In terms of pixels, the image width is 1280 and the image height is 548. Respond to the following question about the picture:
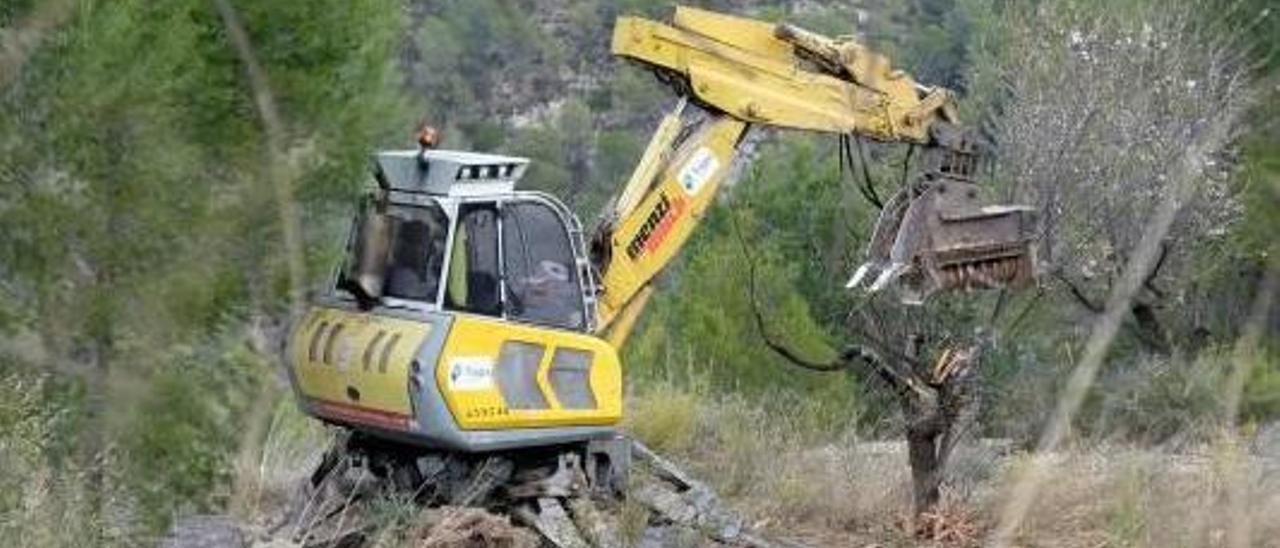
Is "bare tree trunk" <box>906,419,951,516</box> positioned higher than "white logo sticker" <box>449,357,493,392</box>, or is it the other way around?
"white logo sticker" <box>449,357,493,392</box>

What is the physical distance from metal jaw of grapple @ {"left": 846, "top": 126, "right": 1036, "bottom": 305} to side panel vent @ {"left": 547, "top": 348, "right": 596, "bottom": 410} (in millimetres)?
1605

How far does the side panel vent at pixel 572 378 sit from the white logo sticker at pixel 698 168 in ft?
4.43

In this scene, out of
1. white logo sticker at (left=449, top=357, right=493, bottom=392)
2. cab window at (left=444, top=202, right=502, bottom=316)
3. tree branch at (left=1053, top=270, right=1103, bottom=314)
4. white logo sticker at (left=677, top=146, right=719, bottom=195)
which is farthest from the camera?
tree branch at (left=1053, top=270, right=1103, bottom=314)

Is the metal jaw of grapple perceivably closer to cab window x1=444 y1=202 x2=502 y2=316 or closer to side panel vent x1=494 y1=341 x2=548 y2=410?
side panel vent x1=494 y1=341 x2=548 y2=410

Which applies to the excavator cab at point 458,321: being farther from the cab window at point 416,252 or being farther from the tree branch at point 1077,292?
the tree branch at point 1077,292

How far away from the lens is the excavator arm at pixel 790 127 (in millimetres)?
10633

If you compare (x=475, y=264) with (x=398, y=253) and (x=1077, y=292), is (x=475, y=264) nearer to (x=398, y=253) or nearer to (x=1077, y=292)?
(x=398, y=253)

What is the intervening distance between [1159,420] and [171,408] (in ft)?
40.2

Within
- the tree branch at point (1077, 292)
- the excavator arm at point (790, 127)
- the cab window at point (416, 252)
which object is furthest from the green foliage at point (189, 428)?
the tree branch at point (1077, 292)

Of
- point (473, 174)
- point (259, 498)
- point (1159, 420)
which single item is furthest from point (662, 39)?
point (1159, 420)

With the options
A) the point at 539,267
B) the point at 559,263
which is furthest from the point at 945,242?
the point at 539,267

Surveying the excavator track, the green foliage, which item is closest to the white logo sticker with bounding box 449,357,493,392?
the excavator track

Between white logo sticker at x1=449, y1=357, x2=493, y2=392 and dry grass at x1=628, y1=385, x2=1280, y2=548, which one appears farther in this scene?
dry grass at x1=628, y1=385, x2=1280, y2=548

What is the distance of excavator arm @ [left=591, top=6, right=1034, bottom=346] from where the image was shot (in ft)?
34.9
